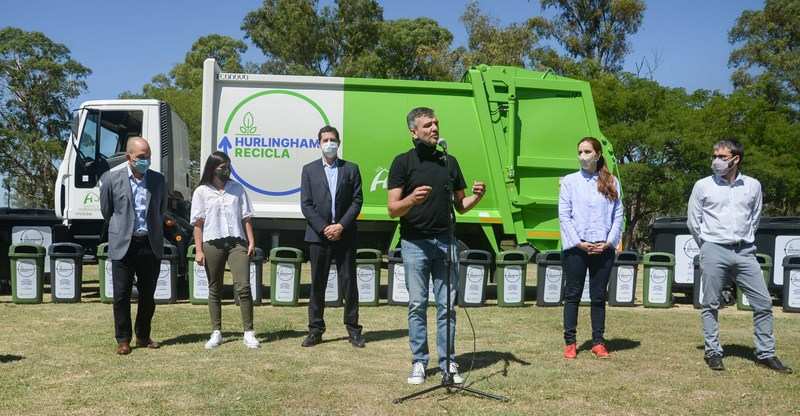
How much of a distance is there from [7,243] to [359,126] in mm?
5252

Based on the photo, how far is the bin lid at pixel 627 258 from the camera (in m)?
10.1

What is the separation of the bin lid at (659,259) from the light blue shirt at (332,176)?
5.29 m

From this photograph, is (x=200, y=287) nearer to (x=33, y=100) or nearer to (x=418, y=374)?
(x=418, y=374)

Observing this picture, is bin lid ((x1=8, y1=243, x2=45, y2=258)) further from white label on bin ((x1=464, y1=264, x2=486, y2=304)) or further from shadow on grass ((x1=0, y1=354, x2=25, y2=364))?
white label on bin ((x1=464, y1=264, x2=486, y2=304))

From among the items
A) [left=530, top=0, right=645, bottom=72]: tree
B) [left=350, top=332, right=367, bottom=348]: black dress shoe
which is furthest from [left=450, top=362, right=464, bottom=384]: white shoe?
[left=530, top=0, right=645, bottom=72]: tree

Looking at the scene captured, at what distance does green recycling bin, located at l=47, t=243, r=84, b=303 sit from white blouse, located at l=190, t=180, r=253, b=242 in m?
3.90

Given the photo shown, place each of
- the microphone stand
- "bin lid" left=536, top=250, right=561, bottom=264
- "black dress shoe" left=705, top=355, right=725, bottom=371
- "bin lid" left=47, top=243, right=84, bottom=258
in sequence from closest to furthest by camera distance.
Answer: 1. the microphone stand
2. "black dress shoe" left=705, top=355, right=725, bottom=371
3. "bin lid" left=47, top=243, right=84, bottom=258
4. "bin lid" left=536, top=250, right=561, bottom=264

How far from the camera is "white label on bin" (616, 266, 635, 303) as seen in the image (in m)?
10.1

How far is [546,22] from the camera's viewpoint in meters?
31.7

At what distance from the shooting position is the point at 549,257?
10.1m

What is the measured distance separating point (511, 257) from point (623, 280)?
1576 mm

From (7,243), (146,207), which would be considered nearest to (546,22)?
(7,243)

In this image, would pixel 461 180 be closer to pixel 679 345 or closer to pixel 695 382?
pixel 695 382

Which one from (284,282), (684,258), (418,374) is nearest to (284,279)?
(284,282)
